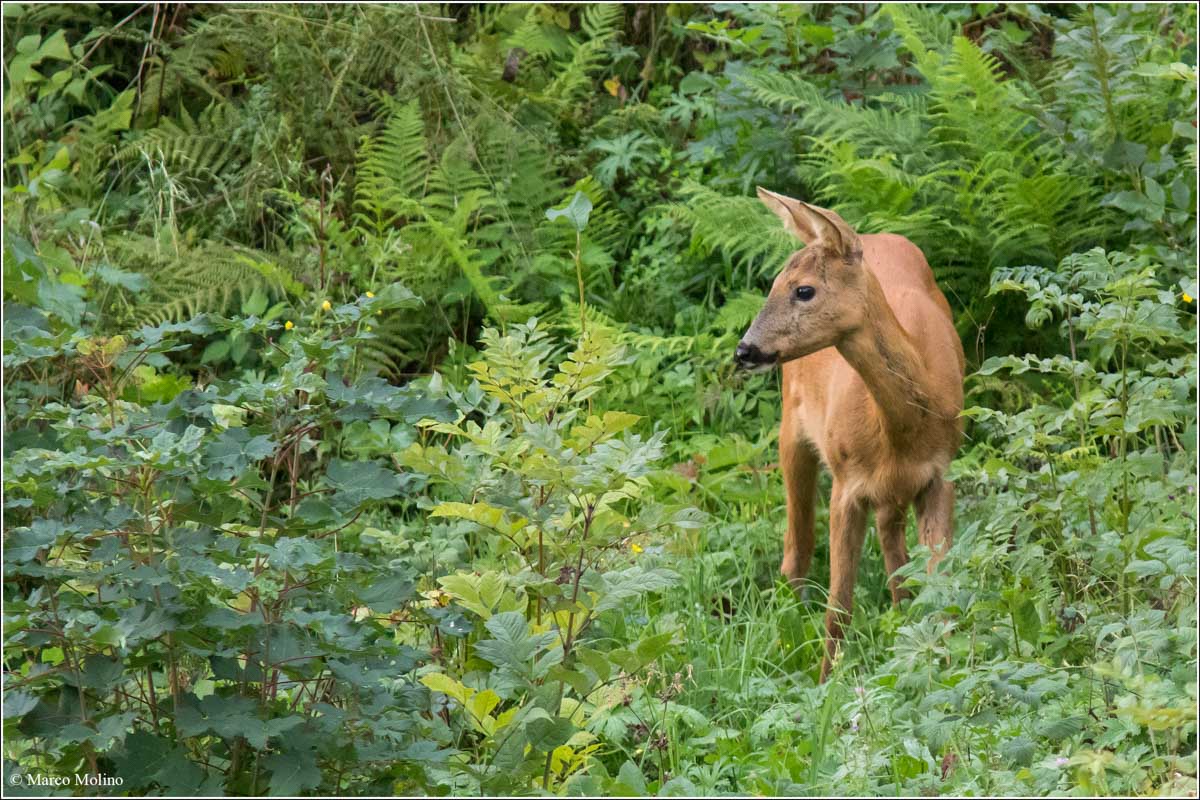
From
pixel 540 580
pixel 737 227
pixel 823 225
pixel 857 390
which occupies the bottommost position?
pixel 857 390

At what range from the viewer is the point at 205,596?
296 centimetres

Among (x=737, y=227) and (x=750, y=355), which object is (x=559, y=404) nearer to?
(x=750, y=355)

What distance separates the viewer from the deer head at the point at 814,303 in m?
4.85

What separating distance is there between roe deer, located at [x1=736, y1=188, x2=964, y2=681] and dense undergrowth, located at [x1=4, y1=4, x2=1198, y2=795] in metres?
0.21

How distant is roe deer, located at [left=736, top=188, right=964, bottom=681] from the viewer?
486 centimetres

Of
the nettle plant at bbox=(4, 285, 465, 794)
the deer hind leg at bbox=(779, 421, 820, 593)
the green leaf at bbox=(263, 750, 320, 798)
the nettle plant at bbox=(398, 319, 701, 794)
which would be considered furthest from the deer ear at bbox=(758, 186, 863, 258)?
the green leaf at bbox=(263, 750, 320, 798)

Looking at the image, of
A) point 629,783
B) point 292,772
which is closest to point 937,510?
point 629,783

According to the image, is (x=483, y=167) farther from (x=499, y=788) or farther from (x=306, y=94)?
(x=499, y=788)

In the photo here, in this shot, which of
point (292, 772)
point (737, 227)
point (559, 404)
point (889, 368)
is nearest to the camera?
point (292, 772)

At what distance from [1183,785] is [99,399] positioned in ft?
7.55

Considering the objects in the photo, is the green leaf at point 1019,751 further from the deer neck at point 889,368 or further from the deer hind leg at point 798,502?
the deer hind leg at point 798,502

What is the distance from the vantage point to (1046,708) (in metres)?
3.39

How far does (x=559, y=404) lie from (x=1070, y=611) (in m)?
1.39

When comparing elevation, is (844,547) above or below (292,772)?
below
